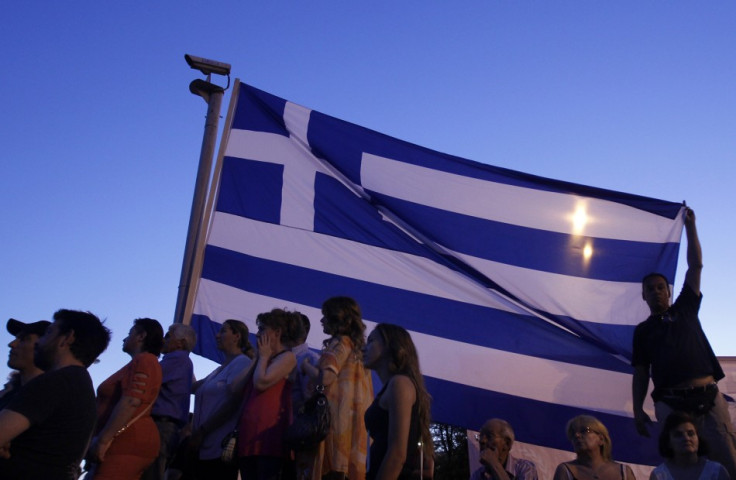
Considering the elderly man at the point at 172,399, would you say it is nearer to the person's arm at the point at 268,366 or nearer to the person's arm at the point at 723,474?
the person's arm at the point at 268,366

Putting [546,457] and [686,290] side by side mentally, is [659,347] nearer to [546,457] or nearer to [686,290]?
[686,290]

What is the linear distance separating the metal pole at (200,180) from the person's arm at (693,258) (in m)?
3.53

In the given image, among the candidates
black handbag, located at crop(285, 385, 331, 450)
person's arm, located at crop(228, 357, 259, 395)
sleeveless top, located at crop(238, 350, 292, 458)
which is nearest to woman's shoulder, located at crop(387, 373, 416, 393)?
black handbag, located at crop(285, 385, 331, 450)

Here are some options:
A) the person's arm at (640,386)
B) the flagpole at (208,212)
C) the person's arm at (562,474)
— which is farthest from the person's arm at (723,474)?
the flagpole at (208,212)

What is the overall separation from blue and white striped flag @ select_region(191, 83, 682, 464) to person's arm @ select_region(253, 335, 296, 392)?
5.75ft

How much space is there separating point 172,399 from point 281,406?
823 mm

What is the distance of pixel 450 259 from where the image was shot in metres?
6.96

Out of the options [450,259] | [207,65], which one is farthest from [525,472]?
[207,65]

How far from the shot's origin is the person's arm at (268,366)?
461cm

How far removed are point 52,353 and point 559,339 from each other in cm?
411

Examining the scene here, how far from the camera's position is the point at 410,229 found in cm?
705

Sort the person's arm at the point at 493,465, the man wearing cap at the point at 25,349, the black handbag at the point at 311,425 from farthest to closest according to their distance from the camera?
the person's arm at the point at 493,465 < the man wearing cap at the point at 25,349 < the black handbag at the point at 311,425

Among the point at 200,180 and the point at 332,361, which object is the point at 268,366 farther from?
the point at 200,180

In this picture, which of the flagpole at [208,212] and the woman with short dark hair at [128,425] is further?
the flagpole at [208,212]
